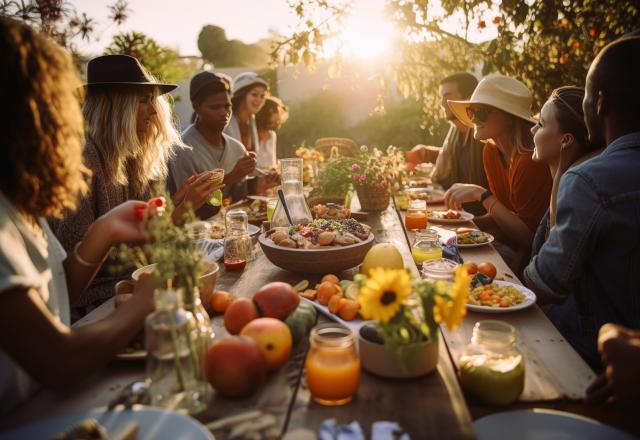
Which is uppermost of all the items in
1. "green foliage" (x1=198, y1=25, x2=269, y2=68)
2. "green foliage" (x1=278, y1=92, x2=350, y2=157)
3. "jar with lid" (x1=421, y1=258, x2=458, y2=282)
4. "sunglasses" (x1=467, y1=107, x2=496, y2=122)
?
"green foliage" (x1=198, y1=25, x2=269, y2=68)

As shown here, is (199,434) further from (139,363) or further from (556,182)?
(556,182)

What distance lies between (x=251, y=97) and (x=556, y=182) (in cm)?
426

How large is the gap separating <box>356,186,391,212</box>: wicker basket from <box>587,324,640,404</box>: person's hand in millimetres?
2503

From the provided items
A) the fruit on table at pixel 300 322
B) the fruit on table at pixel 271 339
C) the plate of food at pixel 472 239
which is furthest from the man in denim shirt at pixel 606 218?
the fruit on table at pixel 271 339

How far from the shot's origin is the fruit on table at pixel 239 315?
154 cm

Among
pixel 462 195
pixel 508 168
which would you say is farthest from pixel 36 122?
pixel 508 168

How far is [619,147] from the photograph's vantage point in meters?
1.85

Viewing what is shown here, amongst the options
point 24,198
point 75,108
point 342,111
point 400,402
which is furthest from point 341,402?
point 342,111

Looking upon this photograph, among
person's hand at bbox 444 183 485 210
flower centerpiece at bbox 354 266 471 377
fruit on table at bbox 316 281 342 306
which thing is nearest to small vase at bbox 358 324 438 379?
flower centerpiece at bbox 354 266 471 377

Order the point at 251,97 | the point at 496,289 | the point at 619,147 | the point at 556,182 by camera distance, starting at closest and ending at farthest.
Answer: the point at 619,147, the point at 496,289, the point at 556,182, the point at 251,97

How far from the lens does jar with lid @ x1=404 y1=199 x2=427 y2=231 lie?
316cm

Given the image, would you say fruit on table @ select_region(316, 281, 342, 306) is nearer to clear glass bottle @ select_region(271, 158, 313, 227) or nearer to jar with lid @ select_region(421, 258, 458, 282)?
jar with lid @ select_region(421, 258, 458, 282)

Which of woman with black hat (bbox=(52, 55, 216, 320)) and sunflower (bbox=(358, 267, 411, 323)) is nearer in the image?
sunflower (bbox=(358, 267, 411, 323))

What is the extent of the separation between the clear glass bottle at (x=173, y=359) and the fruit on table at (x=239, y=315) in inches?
12.7
